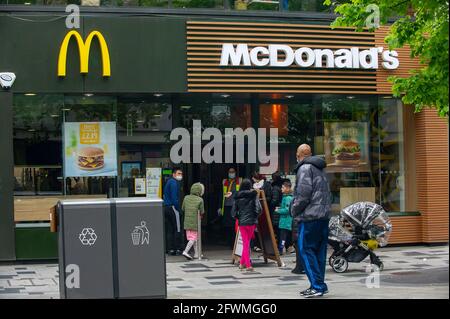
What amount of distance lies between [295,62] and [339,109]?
5.96 feet

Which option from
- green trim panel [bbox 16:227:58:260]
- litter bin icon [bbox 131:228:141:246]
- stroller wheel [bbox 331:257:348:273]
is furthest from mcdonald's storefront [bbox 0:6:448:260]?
litter bin icon [bbox 131:228:141:246]

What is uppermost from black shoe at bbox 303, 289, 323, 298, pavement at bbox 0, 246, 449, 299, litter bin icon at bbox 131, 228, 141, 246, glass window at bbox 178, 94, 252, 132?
glass window at bbox 178, 94, 252, 132

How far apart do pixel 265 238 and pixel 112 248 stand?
531 centimetres

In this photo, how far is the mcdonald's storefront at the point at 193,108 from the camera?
48.5ft

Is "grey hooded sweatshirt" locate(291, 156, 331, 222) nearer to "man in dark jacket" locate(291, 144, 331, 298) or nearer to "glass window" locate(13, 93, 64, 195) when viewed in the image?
"man in dark jacket" locate(291, 144, 331, 298)

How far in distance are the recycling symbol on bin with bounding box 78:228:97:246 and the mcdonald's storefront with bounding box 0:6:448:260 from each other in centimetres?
610

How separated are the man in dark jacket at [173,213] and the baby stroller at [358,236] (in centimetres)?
381

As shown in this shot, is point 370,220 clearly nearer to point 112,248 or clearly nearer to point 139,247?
point 139,247

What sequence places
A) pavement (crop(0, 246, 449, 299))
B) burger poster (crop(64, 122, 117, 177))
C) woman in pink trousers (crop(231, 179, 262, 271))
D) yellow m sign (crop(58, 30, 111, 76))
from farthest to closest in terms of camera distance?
burger poster (crop(64, 122, 117, 177))
yellow m sign (crop(58, 30, 111, 76))
woman in pink trousers (crop(231, 179, 262, 271))
pavement (crop(0, 246, 449, 299))

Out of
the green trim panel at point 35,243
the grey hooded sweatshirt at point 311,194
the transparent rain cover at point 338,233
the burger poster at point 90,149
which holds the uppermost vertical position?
the burger poster at point 90,149

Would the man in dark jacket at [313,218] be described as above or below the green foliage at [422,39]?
below

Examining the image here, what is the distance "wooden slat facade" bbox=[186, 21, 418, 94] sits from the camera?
15.4 m

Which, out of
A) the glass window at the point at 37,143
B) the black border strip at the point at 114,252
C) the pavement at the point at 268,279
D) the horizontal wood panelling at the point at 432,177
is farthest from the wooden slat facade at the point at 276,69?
the black border strip at the point at 114,252

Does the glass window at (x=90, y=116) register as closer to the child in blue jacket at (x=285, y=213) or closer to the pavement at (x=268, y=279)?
the pavement at (x=268, y=279)
